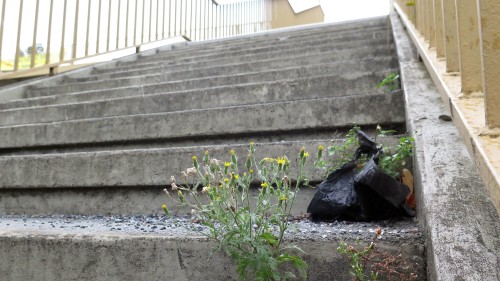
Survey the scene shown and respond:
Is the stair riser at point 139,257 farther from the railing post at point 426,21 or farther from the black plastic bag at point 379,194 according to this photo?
the railing post at point 426,21

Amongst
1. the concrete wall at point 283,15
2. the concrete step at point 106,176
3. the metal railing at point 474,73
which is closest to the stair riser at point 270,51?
the metal railing at point 474,73

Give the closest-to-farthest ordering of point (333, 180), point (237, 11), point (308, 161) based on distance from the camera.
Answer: point (333, 180)
point (308, 161)
point (237, 11)

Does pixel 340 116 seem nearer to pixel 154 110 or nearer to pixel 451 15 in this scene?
pixel 451 15

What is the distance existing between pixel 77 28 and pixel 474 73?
389cm

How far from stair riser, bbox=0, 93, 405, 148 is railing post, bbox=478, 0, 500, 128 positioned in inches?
34.3

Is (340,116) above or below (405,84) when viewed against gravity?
below

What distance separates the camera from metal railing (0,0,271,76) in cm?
340

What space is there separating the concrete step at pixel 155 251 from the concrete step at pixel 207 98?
44.0 inches

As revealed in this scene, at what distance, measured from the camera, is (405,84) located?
5.33 feet

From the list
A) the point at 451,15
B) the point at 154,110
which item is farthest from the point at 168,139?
the point at 451,15

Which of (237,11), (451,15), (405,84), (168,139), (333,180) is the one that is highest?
(237,11)

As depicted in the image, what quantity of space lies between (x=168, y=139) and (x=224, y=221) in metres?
1.11

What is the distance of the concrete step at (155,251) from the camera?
961mm

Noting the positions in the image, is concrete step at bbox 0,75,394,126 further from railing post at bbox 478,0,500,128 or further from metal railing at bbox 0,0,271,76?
railing post at bbox 478,0,500,128
